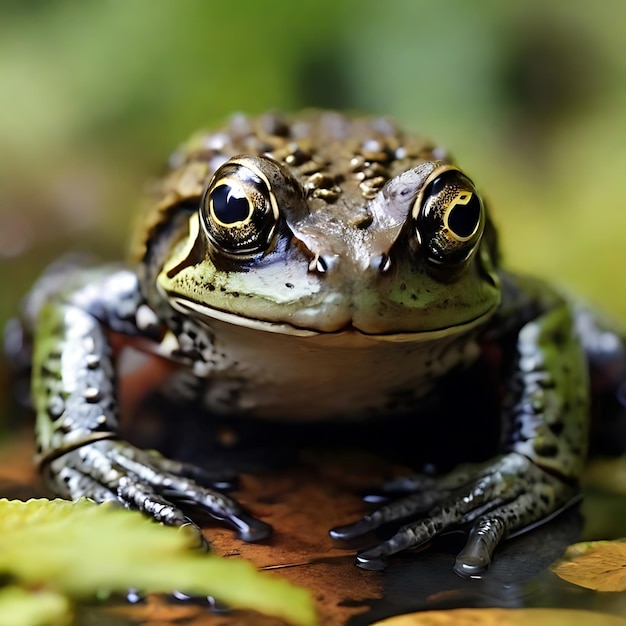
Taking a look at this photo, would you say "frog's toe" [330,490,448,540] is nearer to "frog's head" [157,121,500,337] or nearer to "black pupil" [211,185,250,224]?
"frog's head" [157,121,500,337]

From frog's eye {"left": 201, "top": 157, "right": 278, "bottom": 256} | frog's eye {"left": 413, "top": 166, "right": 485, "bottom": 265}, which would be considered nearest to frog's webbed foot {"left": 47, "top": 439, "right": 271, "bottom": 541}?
frog's eye {"left": 201, "top": 157, "right": 278, "bottom": 256}

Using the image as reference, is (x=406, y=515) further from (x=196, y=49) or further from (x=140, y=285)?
(x=196, y=49)

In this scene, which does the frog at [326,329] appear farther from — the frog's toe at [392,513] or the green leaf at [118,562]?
the green leaf at [118,562]

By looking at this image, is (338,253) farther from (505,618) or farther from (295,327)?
(505,618)

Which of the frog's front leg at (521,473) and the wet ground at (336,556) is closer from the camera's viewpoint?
the wet ground at (336,556)

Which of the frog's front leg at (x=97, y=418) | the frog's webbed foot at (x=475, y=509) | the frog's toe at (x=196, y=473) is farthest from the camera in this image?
the frog's toe at (x=196, y=473)

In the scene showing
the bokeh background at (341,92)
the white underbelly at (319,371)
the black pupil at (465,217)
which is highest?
the bokeh background at (341,92)

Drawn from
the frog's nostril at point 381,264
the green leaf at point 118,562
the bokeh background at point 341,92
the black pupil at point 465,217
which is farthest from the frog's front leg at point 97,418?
the bokeh background at point 341,92

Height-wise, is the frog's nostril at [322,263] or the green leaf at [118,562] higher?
the frog's nostril at [322,263]
